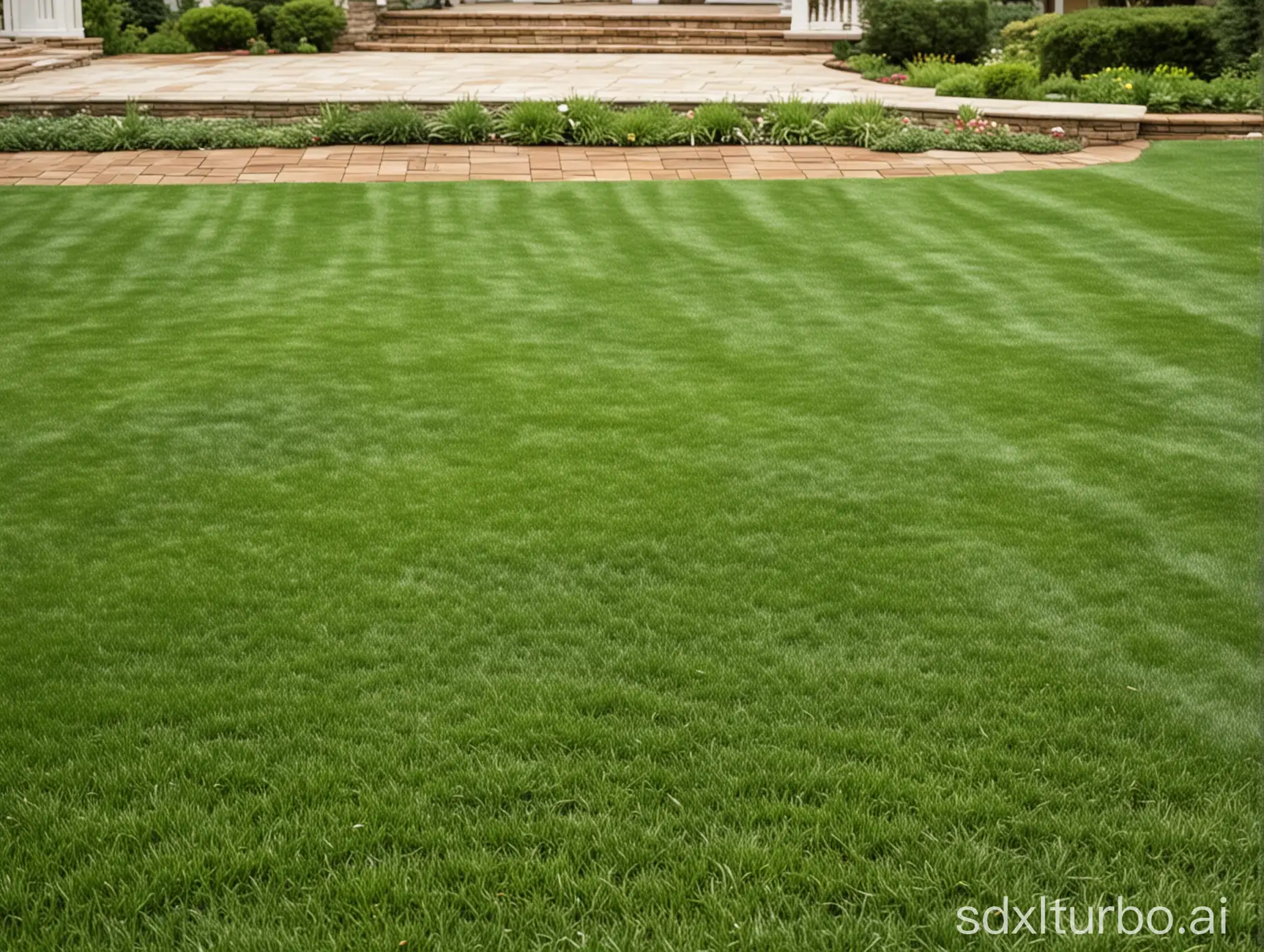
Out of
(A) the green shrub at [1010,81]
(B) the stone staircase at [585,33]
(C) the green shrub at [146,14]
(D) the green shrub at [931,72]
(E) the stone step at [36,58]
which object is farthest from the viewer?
(C) the green shrub at [146,14]

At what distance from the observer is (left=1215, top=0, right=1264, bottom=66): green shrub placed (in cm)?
1495

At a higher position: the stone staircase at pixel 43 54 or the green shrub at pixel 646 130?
→ the stone staircase at pixel 43 54

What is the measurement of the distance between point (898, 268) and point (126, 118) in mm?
8691

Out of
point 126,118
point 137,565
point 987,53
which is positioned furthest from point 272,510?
point 987,53

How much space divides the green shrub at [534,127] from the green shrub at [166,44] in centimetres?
1133

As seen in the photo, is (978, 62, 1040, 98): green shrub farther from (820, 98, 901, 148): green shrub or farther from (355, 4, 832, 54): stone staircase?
(355, 4, 832, 54): stone staircase

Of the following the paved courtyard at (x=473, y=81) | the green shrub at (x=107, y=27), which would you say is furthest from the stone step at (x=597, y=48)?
the green shrub at (x=107, y=27)

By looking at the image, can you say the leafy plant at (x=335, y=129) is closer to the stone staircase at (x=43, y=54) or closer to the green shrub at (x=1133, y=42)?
the stone staircase at (x=43, y=54)

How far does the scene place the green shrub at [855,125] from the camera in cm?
1347

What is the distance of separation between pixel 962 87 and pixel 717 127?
356 centimetres

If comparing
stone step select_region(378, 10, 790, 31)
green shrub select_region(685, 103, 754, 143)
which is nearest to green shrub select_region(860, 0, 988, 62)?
stone step select_region(378, 10, 790, 31)

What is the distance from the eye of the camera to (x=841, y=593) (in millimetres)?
4621

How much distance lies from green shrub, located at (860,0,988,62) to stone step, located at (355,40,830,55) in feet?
10.6

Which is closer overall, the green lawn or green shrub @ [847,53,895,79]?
the green lawn
